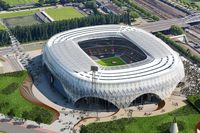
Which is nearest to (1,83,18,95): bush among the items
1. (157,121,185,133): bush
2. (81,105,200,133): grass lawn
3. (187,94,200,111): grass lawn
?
(81,105,200,133): grass lawn

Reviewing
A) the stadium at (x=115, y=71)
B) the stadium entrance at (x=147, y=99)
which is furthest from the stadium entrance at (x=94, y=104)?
the stadium entrance at (x=147, y=99)

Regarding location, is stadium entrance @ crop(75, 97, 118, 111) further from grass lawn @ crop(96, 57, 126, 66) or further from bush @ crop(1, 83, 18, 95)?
grass lawn @ crop(96, 57, 126, 66)

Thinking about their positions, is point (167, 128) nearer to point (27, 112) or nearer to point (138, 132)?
point (138, 132)

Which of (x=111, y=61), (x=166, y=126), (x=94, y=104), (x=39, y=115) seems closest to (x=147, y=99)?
(x=94, y=104)

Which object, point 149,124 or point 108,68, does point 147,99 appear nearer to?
point 149,124

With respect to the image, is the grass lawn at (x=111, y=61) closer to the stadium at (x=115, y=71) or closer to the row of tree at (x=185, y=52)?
the stadium at (x=115, y=71)

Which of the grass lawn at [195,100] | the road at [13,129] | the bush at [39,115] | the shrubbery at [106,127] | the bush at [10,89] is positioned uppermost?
the grass lawn at [195,100]
